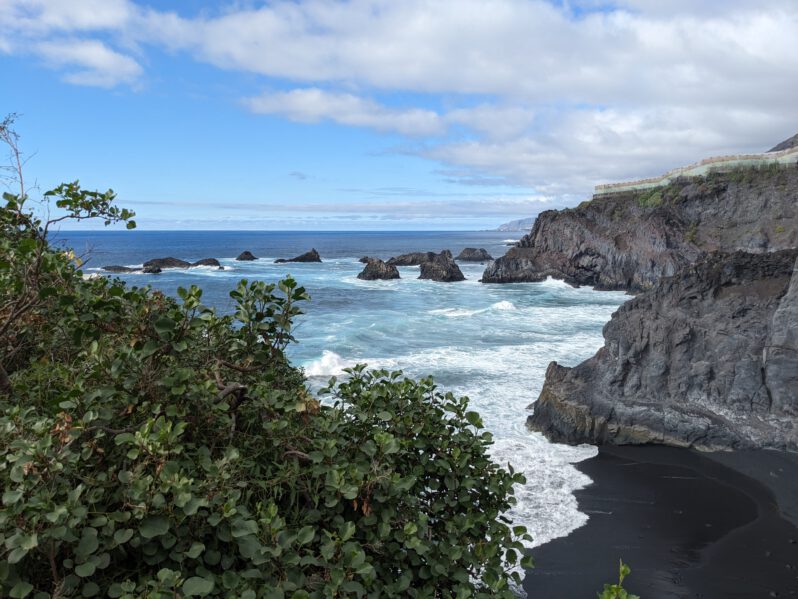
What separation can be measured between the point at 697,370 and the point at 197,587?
59.2 feet

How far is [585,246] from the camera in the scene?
62031 millimetres

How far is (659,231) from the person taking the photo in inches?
2184

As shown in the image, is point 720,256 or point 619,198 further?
point 619,198

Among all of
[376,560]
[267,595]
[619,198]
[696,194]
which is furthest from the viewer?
[619,198]

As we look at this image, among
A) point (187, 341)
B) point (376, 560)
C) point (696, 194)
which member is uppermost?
point (696, 194)

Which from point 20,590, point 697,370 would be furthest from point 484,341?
point 20,590

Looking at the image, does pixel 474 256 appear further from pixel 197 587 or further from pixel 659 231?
pixel 197 587

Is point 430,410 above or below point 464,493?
above

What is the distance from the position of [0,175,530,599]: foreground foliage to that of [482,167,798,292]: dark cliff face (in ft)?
172

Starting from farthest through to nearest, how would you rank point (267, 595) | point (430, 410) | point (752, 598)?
point (752, 598), point (430, 410), point (267, 595)

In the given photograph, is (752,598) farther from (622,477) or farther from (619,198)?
(619,198)

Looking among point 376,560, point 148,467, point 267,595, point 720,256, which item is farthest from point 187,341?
point 720,256

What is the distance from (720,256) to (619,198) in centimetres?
5127

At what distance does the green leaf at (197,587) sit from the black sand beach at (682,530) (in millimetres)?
9228
